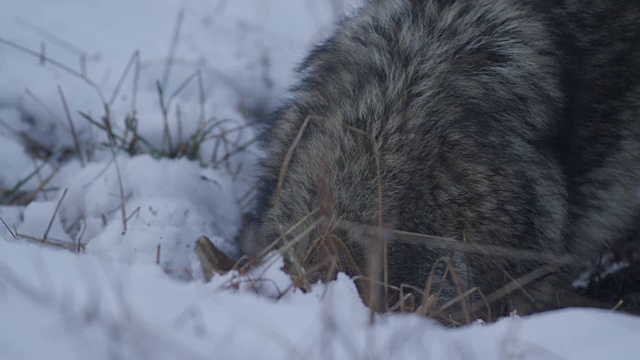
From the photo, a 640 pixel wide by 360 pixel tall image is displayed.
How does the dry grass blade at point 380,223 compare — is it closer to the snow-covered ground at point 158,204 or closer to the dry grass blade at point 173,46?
the snow-covered ground at point 158,204

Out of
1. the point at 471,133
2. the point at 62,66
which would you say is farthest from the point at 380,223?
the point at 62,66

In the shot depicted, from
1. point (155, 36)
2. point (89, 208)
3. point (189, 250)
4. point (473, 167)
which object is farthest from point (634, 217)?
point (155, 36)

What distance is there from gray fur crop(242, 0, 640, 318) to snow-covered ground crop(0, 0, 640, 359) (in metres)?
0.61

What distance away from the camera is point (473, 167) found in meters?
3.12

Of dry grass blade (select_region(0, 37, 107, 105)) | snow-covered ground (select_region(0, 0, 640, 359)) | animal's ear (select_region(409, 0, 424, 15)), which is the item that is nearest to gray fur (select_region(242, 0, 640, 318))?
animal's ear (select_region(409, 0, 424, 15))

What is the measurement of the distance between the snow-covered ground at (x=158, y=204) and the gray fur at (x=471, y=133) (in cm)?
61

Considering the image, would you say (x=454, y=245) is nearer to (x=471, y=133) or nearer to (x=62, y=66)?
(x=471, y=133)

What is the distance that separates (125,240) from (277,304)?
1.48m

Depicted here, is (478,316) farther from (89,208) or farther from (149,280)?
(89,208)

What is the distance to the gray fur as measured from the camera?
304 cm

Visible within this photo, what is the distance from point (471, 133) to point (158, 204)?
161cm

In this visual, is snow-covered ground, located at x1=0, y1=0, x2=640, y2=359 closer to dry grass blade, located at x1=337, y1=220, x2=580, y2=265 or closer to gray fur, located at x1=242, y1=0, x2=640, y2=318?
dry grass blade, located at x1=337, y1=220, x2=580, y2=265

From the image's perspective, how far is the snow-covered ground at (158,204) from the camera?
6.57ft

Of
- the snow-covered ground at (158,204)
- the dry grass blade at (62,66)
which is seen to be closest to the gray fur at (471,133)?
the snow-covered ground at (158,204)
